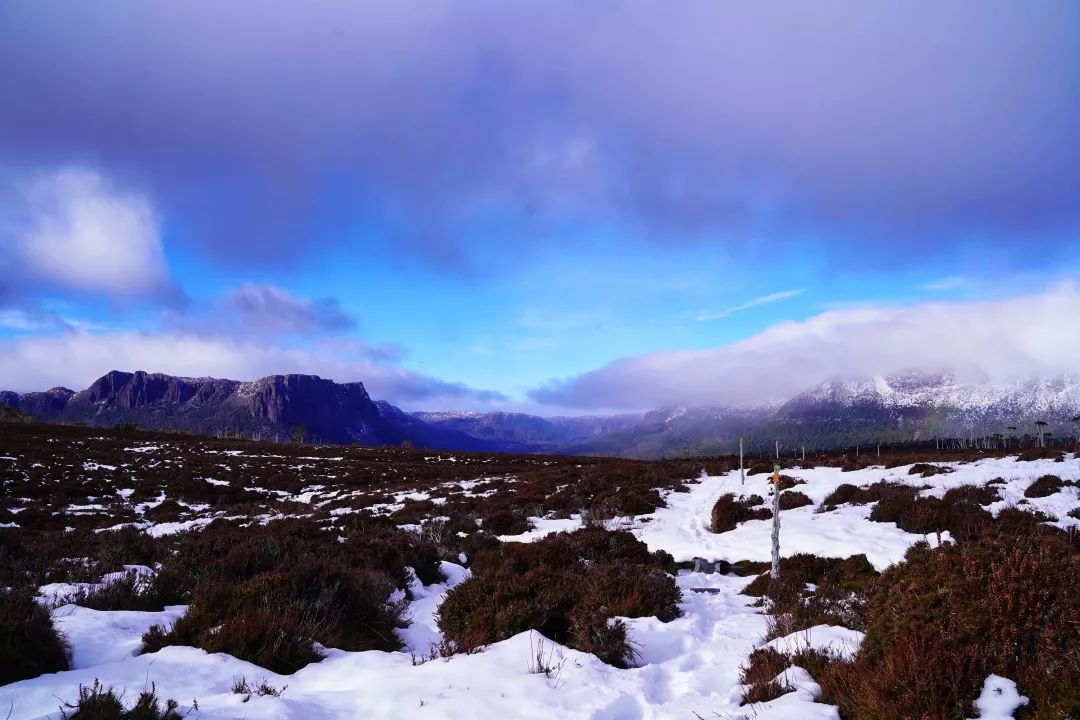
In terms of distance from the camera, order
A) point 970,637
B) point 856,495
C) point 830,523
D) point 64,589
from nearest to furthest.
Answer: point 970,637 → point 64,589 → point 830,523 → point 856,495

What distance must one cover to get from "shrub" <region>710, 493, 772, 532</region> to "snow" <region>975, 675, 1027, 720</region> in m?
12.0

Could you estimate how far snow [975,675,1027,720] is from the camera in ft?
10.9

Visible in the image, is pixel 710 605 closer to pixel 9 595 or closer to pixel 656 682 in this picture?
pixel 656 682

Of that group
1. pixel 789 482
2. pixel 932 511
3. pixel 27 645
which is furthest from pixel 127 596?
pixel 789 482

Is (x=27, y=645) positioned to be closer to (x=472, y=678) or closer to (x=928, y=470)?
(x=472, y=678)

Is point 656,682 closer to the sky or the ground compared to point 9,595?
closer to the ground

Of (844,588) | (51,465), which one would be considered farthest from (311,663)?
(51,465)

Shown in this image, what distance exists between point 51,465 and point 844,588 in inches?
1465

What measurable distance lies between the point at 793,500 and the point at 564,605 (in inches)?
533

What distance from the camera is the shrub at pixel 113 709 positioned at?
3.42m

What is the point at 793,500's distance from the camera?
1758 cm

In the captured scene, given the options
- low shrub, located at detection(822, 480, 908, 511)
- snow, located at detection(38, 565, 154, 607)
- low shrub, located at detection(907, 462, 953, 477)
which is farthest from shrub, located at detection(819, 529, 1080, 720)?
low shrub, located at detection(907, 462, 953, 477)

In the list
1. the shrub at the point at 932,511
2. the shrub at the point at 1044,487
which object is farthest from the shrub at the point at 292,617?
the shrub at the point at 1044,487

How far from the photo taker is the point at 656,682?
530cm
